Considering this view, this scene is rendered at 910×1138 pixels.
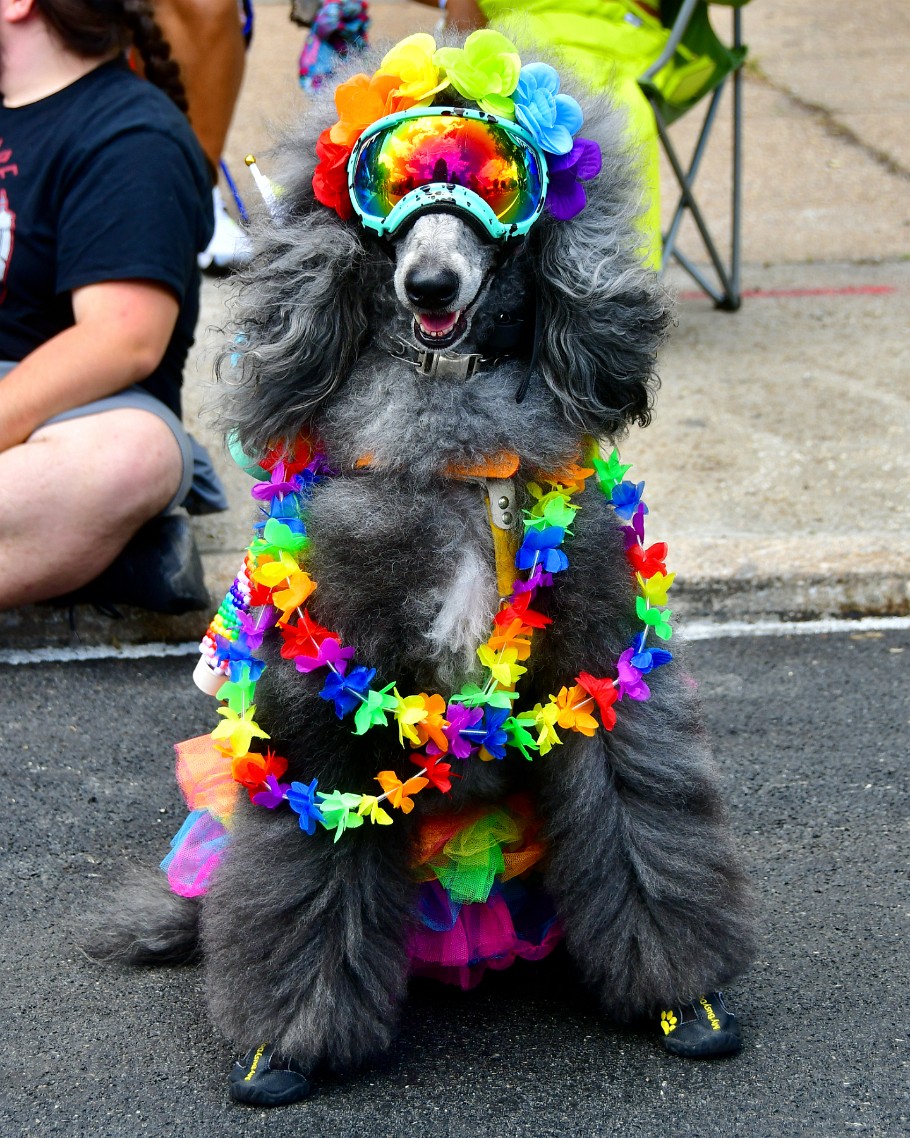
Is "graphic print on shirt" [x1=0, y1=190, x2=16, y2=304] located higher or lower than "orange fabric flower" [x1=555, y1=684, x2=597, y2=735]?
lower

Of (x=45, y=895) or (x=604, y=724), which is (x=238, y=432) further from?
(x=45, y=895)

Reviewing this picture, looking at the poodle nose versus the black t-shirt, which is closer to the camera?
the poodle nose

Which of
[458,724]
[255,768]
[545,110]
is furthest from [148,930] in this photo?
[545,110]

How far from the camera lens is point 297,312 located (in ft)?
6.06

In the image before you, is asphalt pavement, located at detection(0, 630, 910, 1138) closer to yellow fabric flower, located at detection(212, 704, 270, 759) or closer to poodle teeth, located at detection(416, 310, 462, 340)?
yellow fabric flower, located at detection(212, 704, 270, 759)

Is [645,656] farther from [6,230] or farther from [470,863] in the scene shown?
[6,230]

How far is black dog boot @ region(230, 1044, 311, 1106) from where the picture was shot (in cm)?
191

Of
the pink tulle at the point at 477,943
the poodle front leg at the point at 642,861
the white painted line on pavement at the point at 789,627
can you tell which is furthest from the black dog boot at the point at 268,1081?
the white painted line on pavement at the point at 789,627

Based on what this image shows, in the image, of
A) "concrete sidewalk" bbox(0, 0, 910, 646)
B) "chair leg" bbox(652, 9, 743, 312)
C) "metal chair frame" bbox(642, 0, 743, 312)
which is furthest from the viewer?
"chair leg" bbox(652, 9, 743, 312)

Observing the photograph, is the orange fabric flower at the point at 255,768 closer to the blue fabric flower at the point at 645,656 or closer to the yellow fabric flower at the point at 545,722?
the yellow fabric flower at the point at 545,722

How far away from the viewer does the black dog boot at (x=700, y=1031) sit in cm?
198

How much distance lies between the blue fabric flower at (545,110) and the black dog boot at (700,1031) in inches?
49.3

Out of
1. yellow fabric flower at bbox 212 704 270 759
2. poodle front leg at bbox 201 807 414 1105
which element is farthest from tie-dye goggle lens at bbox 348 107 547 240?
poodle front leg at bbox 201 807 414 1105

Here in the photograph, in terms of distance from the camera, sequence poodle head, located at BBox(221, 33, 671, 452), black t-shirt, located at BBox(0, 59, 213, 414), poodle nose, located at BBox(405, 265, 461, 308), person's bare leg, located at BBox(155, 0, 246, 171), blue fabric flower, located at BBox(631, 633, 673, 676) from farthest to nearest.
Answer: person's bare leg, located at BBox(155, 0, 246, 171)
black t-shirt, located at BBox(0, 59, 213, 414)
blue fabric flower, located at BBox(631, 633, 673, 676)
poodle head, located at BBox(221, 33, 671, 452)
poodle nose, located at BBox(405, 265, 461, 308)
